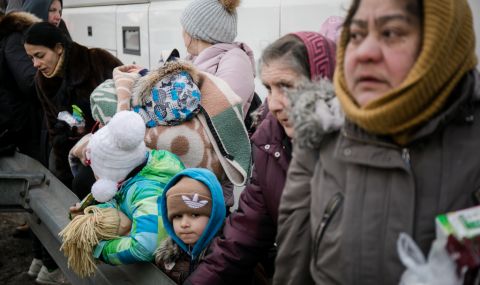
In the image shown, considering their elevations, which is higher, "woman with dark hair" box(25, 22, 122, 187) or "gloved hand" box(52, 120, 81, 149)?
"woman with dark hair" box(25, 22, 122, 187)

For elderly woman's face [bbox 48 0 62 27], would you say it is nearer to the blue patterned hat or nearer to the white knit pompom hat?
the blue patterned hat

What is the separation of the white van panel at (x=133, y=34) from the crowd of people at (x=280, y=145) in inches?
69.8

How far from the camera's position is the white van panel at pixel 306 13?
3.06 m

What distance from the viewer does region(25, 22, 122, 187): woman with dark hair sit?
3.41 meters

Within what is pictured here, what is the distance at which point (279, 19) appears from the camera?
11.5 feet

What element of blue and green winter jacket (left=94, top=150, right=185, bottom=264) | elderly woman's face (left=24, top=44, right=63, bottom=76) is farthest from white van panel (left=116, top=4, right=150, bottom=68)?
blue and green winter jacket (left=94, top=150, right=185, bottom=264)

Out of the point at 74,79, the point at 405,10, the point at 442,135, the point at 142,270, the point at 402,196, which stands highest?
the point at 405,10

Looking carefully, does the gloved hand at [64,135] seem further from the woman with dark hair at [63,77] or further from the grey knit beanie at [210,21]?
the grey knit beanie at [210,21]

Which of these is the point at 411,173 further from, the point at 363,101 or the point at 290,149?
the point at 290,149

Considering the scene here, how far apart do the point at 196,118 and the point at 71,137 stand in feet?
3.94

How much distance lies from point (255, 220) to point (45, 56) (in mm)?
2304

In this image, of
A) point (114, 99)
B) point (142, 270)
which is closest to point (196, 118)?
point (114, 99)

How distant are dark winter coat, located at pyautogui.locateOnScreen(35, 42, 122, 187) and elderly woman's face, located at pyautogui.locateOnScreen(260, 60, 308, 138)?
194 centimetres

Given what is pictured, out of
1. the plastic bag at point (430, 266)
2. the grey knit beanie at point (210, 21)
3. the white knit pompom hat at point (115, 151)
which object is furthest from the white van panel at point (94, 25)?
the plastic bag at point (430, 266)
